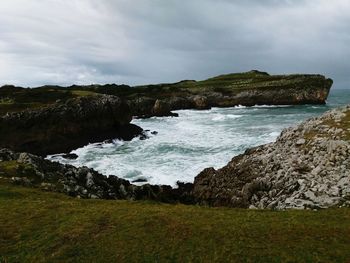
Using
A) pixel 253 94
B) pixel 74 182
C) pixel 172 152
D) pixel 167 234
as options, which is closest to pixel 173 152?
pixel 172 152

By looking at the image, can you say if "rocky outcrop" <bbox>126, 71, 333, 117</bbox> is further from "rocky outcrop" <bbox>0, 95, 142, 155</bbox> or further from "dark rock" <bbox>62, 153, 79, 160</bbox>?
"dark rock" <bbox>62, 153, 79, 160</bbox>

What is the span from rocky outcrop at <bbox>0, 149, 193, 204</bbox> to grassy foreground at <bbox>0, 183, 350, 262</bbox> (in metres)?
5.62

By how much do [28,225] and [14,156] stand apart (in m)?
17.4

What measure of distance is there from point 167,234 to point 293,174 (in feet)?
44.2

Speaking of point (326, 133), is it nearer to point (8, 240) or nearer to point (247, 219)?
point (247, 219)

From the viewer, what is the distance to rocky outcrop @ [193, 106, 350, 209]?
881 inches

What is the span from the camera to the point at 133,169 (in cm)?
4416

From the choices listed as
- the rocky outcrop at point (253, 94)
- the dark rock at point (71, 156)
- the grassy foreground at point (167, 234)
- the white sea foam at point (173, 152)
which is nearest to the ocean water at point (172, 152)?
the white sea foam at point (173, 152)

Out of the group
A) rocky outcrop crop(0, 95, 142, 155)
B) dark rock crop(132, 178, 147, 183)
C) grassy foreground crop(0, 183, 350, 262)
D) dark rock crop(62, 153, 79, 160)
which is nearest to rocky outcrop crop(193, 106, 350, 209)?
grassy foreground crop(0, 183, 350, 262)

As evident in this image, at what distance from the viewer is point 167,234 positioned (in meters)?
15.7

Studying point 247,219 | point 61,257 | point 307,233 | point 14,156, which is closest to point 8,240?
point 61,257

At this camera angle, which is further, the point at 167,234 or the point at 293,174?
the point at 293,174

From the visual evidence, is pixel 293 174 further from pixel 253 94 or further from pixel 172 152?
pixel 253 94

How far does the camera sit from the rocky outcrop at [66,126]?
57.8m
